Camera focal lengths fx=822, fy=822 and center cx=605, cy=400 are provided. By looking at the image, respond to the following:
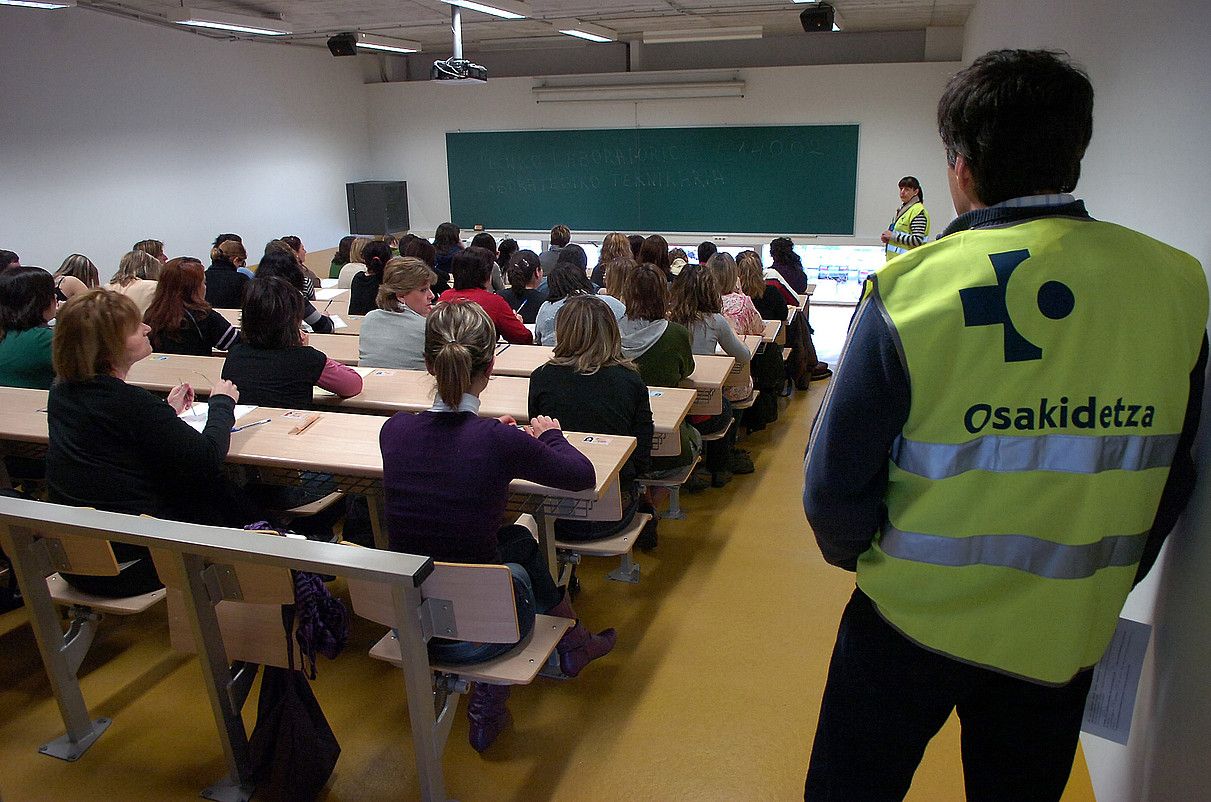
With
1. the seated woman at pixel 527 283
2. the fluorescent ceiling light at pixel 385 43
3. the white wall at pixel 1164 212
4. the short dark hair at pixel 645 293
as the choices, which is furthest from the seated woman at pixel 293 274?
the fluorescent ceiling light at pixel 385 43

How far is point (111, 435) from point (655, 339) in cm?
210

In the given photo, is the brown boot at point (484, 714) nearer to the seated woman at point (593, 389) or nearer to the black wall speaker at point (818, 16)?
the seated woman at point (593, 389)

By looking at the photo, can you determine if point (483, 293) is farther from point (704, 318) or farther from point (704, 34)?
Result: point (704, 34)

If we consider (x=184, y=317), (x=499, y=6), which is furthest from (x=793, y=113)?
(x=184, y=317)

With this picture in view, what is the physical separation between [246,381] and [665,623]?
185 centimetres

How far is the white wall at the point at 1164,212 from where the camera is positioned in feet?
4.48

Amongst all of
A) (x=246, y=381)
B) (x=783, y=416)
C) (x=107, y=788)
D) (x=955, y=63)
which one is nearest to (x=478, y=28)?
(x=955, y=63)

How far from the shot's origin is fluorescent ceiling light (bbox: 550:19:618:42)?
802cm

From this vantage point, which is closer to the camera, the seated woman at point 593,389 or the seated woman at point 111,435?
the seated woman at point 111,435

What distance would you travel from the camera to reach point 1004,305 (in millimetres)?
1085

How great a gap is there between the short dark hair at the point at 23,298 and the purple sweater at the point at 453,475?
6.94 ft

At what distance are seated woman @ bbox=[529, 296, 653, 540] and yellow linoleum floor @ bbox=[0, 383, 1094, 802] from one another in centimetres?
50

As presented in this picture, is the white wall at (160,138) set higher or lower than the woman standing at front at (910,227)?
higher

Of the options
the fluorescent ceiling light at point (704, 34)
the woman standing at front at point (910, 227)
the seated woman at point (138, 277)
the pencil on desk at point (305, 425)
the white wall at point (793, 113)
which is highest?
the fluorescent ceiling light at point (704, 34)
